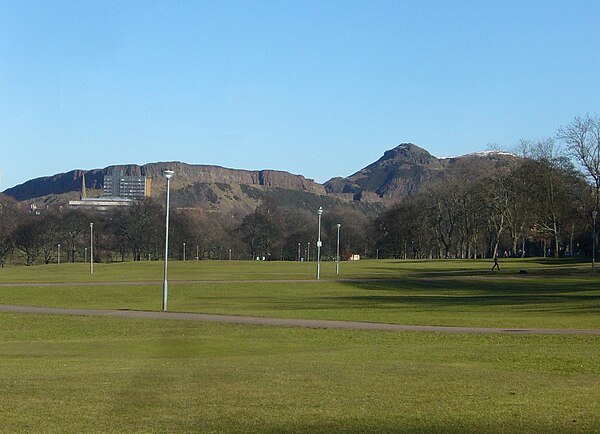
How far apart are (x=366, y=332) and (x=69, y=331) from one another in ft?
33.9

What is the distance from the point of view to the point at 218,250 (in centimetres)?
16412

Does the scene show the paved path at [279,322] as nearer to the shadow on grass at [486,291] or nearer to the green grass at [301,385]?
the green grass at [301,385]

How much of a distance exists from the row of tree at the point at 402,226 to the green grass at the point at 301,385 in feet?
240

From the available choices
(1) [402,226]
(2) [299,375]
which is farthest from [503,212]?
(2) [299,375]

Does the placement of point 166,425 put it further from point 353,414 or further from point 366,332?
point 366,332

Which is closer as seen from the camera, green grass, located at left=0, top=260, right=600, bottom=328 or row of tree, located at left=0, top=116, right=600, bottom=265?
green grass, located at left=0, top=260, right=600, bottom=328

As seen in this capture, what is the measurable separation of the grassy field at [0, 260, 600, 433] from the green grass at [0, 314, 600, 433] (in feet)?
0.10

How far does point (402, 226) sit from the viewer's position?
138125mm

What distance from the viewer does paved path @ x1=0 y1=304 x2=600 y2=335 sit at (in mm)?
29922

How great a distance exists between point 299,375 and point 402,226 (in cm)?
12331

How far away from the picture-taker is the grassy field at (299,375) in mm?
10922

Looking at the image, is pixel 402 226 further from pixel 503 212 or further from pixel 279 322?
pixel 279 322

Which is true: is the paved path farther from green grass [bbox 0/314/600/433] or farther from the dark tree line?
the dark tree line

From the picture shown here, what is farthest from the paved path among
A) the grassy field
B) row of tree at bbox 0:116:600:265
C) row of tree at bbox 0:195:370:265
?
row of tree at bbox 0:195:370:265
